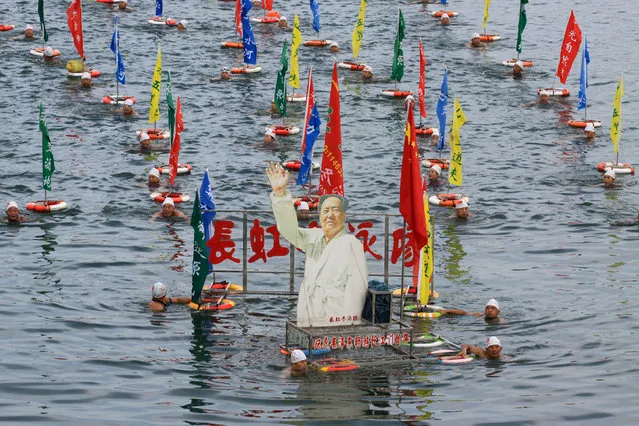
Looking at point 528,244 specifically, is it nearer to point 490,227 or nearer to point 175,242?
point 490,227

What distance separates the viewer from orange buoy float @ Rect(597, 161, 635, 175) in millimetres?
61344

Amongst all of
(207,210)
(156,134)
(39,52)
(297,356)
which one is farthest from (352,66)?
(297,356)

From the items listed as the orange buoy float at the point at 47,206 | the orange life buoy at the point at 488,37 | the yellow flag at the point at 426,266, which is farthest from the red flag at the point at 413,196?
the orange life buoy at the point at 488,37

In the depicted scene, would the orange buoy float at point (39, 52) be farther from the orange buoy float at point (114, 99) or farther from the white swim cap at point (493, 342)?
the white swim cap at point (493, 342)

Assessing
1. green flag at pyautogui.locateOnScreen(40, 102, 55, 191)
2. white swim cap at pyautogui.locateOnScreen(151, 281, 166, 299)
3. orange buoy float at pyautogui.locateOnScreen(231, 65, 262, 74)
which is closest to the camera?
white swim cap at pyautogui.locateOnScreen(151, 281, 166, 299)

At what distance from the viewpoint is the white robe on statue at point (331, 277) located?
34.4 metres

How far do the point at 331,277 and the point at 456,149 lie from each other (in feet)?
63.4

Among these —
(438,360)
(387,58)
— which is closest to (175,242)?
(438,360)

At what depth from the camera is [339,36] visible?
85812mm

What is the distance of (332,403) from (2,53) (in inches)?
2111

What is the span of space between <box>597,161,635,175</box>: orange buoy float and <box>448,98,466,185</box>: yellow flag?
10.9m

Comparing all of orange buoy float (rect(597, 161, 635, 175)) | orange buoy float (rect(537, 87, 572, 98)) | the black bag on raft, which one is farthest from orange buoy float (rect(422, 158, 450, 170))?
the black bag on raft

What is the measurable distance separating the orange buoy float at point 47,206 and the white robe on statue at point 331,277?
73.6ft

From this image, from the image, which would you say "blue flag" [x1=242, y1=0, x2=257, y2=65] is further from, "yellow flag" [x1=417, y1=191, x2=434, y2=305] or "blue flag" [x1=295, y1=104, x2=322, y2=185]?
"yellow flag" [x1=417, y1=191, x2=434, y2=305]
